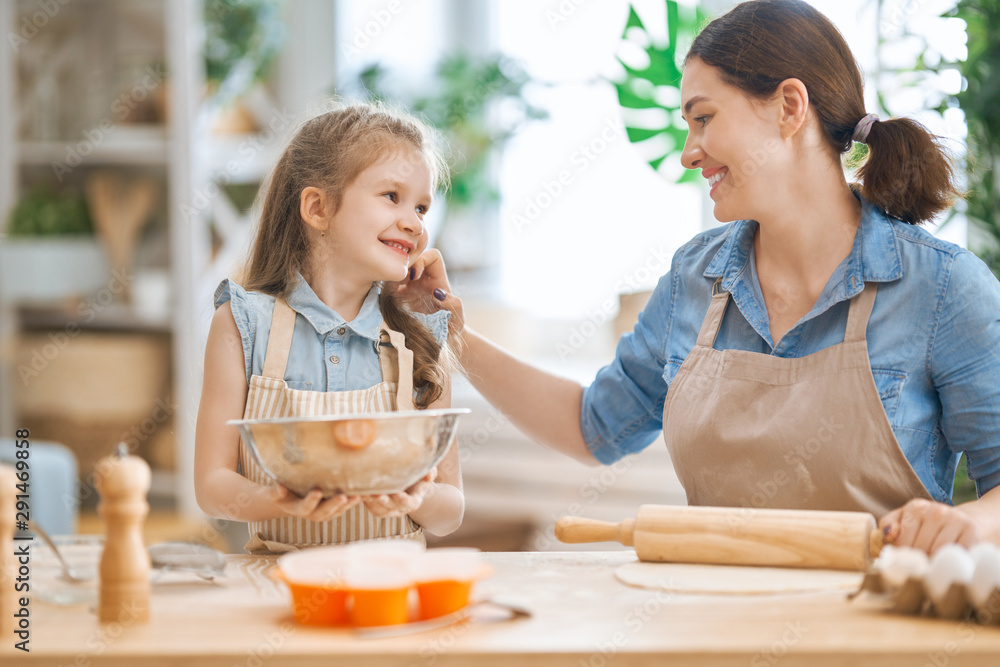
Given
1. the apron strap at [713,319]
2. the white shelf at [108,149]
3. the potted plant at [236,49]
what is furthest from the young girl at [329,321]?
the potted plant at [236,49]

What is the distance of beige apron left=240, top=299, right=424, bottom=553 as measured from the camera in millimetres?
→ 1284

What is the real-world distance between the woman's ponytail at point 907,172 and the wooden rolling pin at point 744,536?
0.54 m

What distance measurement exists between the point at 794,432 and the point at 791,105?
18.8 inches

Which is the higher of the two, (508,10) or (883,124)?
(508,10)

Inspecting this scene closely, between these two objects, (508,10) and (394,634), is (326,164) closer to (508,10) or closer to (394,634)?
(394,634)

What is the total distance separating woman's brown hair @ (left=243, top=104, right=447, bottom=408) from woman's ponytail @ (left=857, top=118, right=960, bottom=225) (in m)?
0.66

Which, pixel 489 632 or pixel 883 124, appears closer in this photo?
pixel 489 632

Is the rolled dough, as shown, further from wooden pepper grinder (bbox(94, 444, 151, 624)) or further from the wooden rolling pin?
wooden pepper grinder (bbox(94, 444, 151, 624))

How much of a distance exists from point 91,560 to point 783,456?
2.91ft

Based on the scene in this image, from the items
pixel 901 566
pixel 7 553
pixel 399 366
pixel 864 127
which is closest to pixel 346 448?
pixel 7 553

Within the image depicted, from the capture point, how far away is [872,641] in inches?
32.8


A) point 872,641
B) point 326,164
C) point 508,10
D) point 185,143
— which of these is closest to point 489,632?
point 872,641

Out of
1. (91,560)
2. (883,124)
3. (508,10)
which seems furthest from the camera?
(508,10)

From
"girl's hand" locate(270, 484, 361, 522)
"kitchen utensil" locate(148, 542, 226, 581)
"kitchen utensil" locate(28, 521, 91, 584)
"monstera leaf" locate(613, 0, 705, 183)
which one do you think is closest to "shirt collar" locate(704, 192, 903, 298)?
"monstera leaf" locate(613, 0, 705, 183)
